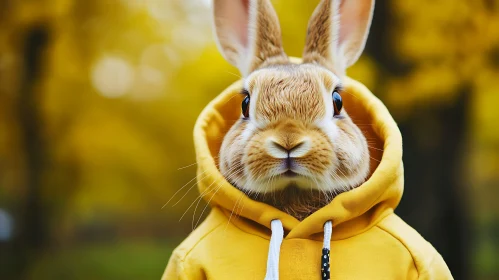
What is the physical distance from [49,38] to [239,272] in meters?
5.78

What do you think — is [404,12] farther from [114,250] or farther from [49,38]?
[114,250]

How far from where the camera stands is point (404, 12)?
5406 millimetres

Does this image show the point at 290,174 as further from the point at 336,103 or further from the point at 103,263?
the point at 103,263

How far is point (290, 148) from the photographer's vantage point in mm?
2004

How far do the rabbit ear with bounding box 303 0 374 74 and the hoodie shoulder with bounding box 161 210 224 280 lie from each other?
30.3 inches

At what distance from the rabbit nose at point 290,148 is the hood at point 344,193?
0.29m

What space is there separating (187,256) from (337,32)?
108 centimetres

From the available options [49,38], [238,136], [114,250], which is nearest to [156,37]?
[49,38]

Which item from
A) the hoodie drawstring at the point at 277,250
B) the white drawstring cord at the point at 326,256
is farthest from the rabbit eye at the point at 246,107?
the white drawstring cord at the point at 326,256

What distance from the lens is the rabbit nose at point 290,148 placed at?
200cm

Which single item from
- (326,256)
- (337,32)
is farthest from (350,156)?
(337,32)

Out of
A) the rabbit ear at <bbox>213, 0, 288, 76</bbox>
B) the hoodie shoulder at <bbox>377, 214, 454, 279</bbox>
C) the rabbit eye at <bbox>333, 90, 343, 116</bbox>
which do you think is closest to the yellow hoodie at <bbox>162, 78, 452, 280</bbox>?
the hoodie shoulder at <bbox>377, 214, 454, 279</bbox>

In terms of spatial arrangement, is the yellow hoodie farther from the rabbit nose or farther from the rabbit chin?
the rabbit nose

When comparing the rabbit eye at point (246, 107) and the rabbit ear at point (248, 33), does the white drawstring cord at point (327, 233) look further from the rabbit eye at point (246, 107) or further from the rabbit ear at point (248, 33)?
the rabbit ear at point (248, 33)
